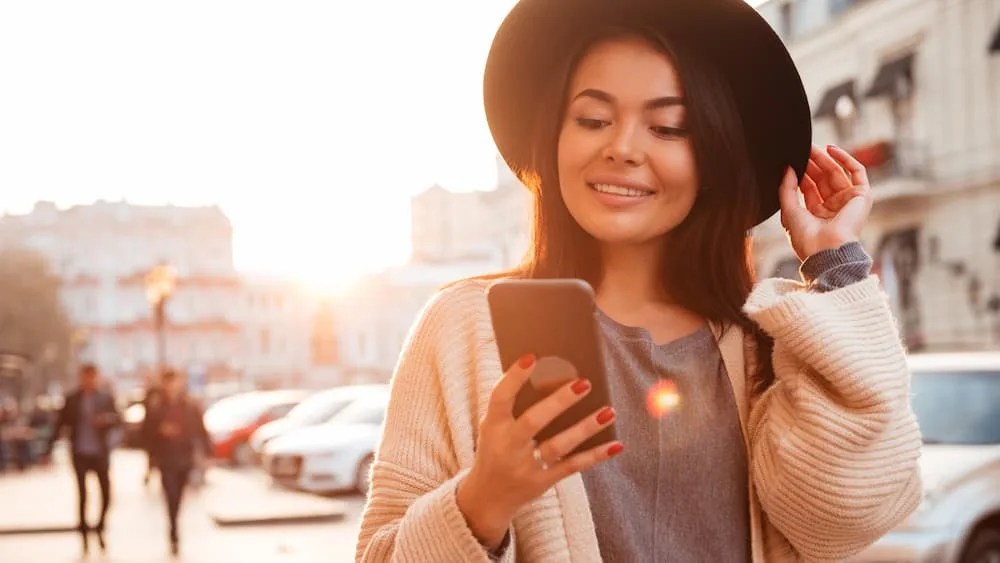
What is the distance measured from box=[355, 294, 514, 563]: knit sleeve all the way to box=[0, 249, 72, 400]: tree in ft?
193

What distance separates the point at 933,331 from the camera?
25578mm

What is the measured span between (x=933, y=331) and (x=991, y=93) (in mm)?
4880

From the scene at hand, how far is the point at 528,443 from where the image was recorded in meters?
1.47

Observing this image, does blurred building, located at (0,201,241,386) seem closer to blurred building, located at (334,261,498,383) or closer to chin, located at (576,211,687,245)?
blurred building, located at (334,261,498,383)

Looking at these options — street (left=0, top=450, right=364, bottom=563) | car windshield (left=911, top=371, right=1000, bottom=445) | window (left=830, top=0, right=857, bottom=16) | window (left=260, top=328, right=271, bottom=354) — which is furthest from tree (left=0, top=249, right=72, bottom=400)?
car windshield (left=911, top=371, right=1000, bottom=445)

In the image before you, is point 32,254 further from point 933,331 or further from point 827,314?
point 827,314

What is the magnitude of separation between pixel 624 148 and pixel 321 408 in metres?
19.2

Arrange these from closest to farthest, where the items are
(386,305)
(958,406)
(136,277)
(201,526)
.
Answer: (958,406), (201,526), (386,305), (136,277)

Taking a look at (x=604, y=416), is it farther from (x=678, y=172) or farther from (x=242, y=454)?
(x=242, y=454)

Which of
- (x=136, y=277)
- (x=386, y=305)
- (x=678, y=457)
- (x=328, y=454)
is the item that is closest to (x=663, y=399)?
(x=678, y=457)

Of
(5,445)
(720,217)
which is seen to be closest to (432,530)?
(720,217)

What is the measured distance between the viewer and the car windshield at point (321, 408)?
2044 centimetres

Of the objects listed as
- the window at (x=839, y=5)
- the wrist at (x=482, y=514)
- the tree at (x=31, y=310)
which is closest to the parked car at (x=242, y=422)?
the window at (x=839, y=5)

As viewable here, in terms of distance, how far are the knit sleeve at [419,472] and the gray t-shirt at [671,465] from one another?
24cm
